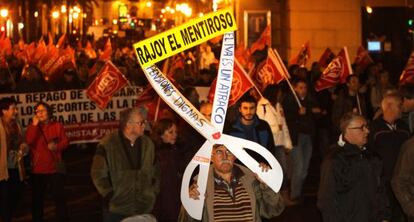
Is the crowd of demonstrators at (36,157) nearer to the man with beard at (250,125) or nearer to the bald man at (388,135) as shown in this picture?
the man with beard at (250,125)

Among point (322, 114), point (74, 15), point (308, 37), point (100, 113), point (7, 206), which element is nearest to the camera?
point (7, 206)

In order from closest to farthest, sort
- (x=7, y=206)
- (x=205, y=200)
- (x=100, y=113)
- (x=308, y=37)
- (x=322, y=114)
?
(x=205, y=200), (x=7, y=206), (x=322, y=114), (x=100, y=113), (x=308, y=37)

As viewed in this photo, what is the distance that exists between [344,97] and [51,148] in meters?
5.06

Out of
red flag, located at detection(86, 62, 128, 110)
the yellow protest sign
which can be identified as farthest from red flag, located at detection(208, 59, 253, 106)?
red flag, located at detection(86, 62, 128, 110)

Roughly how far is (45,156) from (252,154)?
301cm

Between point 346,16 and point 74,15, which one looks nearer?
point 346,16

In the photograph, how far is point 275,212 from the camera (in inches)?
248

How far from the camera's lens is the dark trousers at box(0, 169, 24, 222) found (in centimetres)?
1059

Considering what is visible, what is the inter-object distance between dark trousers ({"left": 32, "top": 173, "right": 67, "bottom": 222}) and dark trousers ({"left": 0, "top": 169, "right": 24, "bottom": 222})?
199 mm

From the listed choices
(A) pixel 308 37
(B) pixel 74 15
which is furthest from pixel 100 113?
(B) pixel 74 15

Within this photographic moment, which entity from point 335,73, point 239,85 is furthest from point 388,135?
point 335,73

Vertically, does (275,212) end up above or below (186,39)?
below

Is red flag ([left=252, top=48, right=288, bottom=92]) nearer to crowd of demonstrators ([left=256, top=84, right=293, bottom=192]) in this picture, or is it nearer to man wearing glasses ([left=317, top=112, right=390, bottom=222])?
crowd of demonstrators ([left=256, top=84, right=293, bottom=192])

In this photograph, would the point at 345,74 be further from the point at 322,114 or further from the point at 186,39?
the point at 186,39
